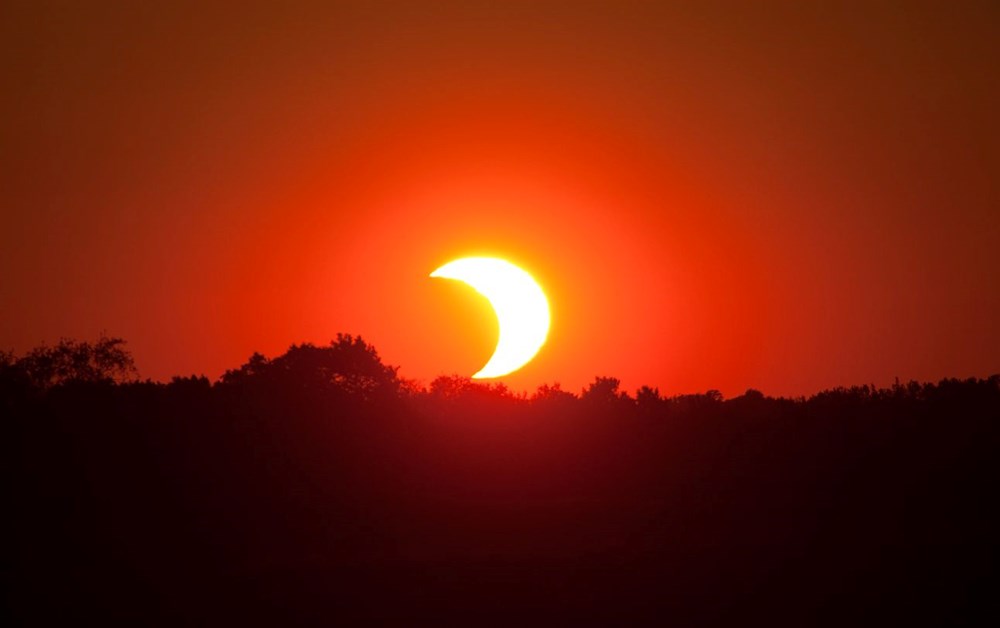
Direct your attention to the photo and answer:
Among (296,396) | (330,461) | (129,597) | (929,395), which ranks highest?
(929,395)

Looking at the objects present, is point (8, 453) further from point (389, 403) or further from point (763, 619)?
point (763, 619)

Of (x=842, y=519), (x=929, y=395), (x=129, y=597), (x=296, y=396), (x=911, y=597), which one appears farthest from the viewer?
(x=929, y=395)

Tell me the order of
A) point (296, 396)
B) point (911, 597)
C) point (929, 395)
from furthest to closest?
point (929, 395), point (296, 396), point (911, 597)

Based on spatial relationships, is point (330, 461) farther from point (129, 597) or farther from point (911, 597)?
point (911, 597)

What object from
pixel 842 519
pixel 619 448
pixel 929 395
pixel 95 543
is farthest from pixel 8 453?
pixel 929 395

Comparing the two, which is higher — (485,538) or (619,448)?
(619,448)

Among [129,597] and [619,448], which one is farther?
[619,448]

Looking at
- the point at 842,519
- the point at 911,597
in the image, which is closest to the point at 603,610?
the point at 911,597
